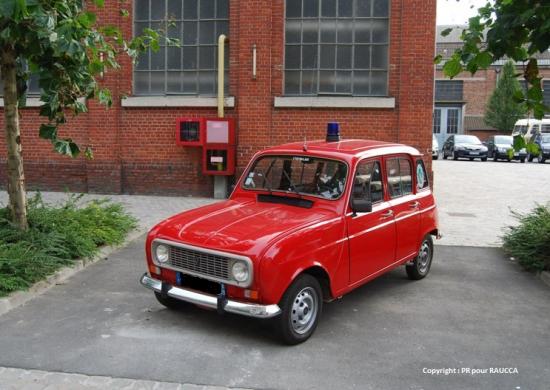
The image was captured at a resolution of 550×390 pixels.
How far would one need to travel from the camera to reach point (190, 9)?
13.2 metres

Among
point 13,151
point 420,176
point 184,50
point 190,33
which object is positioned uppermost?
point 190,33

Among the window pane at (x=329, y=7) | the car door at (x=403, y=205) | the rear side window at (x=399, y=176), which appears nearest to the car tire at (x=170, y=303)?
the car door at (x=403, y=205)

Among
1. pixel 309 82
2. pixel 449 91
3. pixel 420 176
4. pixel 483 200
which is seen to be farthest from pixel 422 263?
pixel 449 91

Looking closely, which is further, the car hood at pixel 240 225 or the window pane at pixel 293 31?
the window pane at pixel 293 31

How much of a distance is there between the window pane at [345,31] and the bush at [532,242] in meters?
5.67

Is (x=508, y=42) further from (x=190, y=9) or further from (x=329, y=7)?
(x=190, y=9)

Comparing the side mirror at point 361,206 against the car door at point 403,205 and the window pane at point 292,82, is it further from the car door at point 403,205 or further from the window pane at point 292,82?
the window pane at point 292,82

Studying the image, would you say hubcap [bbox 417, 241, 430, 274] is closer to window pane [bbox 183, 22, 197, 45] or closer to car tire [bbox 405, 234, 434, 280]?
car tire [bbox 405, 234, 434, 280]

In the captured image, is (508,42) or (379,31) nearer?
(508,42)

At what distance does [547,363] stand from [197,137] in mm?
9488

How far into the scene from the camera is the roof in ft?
175

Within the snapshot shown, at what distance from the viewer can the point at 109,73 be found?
1316 centimetres

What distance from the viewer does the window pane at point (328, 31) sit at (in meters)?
12.8

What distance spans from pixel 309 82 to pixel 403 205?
707cm
